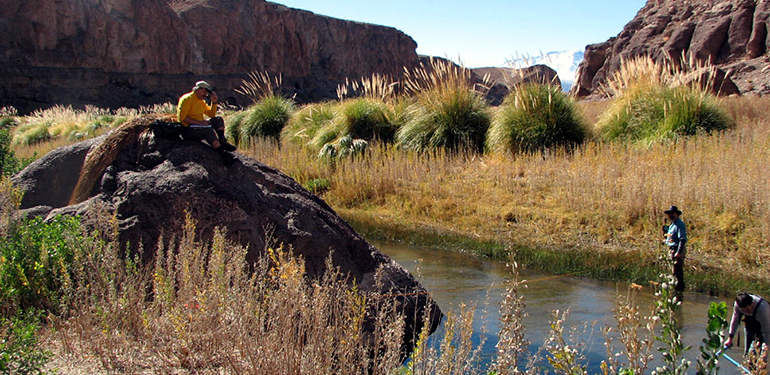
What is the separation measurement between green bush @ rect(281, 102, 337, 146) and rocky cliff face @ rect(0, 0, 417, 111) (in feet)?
134

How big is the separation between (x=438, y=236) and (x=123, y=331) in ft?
24.1

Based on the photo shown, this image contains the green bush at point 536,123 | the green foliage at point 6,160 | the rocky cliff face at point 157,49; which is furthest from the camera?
the rocky cliff face at point 157,49

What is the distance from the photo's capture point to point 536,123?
14.3 metres

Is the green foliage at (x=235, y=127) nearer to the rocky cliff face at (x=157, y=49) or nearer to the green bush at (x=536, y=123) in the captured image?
the green bush at (x=536, y=123)

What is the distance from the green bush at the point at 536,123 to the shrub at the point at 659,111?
938 millimetres

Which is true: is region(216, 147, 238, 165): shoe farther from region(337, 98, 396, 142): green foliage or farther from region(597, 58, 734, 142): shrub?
region(337, 98, 396, 142): green foliage

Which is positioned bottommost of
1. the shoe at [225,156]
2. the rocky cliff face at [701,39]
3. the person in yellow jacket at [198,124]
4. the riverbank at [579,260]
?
the riverbank at [579,260]

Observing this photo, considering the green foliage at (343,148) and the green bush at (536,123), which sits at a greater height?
the green bush at (536,123)

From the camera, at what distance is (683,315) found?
700 centimetres

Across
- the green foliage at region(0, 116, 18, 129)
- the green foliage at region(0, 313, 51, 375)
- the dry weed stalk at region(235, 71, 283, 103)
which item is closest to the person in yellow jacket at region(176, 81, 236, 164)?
the green foliage at region(0, 313, 51, 375)

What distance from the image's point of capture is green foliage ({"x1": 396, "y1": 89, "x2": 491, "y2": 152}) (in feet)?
50.3

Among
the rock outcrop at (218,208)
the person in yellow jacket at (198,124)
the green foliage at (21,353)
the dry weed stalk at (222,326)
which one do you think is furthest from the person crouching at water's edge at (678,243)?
the green foliage at (21,353)

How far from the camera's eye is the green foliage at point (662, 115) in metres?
13.5

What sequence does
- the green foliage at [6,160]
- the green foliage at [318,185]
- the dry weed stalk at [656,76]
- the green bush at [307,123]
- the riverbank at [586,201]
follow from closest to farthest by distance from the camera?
the riverbank at [586,201]
the green foliage at [6,160]
the dry weed stalk at [656,76]
the green foliage at [318,185]
the green bush at [307,123]
